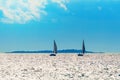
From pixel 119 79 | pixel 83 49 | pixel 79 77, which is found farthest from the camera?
pixel 83 49

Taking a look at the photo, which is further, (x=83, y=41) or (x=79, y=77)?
(x=83, y=41)

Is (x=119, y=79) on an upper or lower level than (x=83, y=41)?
lower

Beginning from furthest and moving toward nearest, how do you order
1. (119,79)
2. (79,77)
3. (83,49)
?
1. (83,49)
2. (79,77)
3. (119,79)

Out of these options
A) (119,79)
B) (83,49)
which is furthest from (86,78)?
(83,49)

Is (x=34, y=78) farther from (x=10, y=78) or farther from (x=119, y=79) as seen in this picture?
(x=119, y=79)

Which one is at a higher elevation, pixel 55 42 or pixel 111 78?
pixel 55 42

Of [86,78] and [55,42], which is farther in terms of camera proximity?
[55,42]

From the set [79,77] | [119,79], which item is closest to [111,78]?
[119,79]

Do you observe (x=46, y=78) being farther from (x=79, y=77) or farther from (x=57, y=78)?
(x=79, y=77)

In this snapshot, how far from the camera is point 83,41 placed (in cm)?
8150

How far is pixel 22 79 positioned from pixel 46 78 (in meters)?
1.46

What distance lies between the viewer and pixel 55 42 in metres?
82.0

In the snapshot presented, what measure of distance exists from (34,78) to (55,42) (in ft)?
206

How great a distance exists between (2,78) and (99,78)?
539 cm
